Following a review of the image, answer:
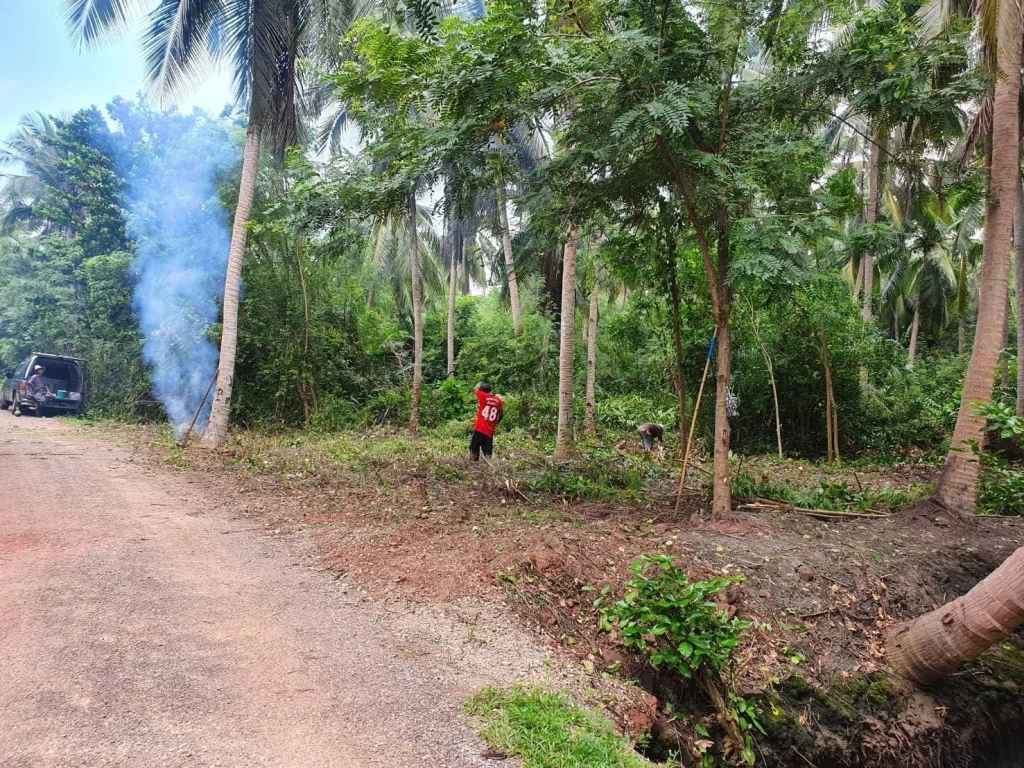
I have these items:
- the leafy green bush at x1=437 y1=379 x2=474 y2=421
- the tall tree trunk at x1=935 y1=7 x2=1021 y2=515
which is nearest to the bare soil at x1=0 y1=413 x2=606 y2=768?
the tall tree trunk at x1=935 y1=7 x2=1021 y2=515

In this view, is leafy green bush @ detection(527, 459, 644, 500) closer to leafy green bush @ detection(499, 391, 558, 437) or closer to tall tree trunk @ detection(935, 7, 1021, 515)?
tall tree trunk @ detection(935, 7, 1021, 515)

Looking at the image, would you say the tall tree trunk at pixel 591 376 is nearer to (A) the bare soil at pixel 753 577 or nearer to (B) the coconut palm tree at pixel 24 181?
(A) the bare soil at pixel 753 577

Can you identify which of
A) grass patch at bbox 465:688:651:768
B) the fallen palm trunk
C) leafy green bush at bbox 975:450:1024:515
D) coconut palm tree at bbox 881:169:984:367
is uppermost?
coconut palm tree at bbox 881:169:984:367

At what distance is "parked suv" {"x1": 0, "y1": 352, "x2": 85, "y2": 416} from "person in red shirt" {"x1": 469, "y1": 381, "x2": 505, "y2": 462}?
42.6ft

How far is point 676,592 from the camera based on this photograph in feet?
13.7

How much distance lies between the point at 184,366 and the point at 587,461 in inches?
396

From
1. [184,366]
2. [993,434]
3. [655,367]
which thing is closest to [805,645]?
[993,434]

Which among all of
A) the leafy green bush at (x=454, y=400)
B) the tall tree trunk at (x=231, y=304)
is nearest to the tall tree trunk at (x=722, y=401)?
the tall tree trunk at (x=231, y=304)

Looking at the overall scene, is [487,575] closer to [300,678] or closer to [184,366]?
[300,678]

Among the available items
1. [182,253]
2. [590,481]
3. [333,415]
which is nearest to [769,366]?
[590,481]

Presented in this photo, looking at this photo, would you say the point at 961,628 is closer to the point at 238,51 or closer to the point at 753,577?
the point at 753,577

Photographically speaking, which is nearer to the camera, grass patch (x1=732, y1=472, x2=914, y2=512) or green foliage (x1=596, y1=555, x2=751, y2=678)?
green foliage (x1=596, y1=555, x2=751, y2=678)

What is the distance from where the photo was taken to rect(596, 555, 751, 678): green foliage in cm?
394

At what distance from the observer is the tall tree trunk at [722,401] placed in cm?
669
